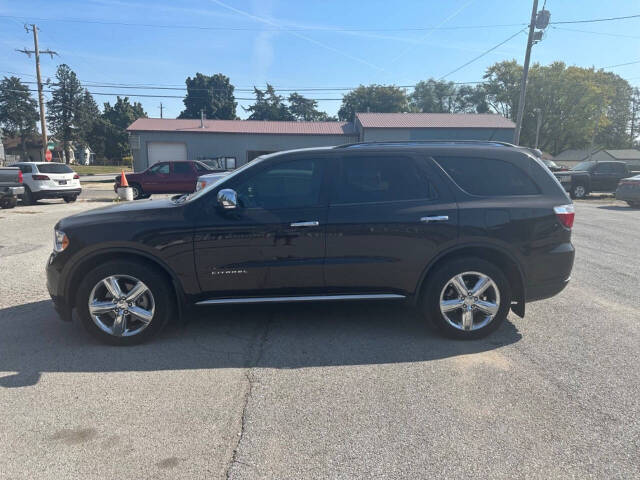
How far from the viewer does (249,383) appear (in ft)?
10.6

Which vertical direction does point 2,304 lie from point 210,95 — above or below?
below

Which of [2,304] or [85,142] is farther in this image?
[85,142]

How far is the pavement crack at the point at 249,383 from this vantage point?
2381mm

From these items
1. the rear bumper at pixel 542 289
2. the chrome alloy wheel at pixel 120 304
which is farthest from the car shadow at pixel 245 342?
the rear bumper at pixel 542 289

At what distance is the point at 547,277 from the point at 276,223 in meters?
2.68

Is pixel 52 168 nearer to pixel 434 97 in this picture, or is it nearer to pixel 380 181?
pixel 380 181

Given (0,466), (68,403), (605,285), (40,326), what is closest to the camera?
(0,466)

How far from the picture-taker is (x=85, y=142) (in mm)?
85000

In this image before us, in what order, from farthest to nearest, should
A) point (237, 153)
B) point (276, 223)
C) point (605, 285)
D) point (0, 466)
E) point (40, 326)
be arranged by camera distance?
point (237, 153), point (605, 285), point (40, 326), point (276, 223), point (0, 466)

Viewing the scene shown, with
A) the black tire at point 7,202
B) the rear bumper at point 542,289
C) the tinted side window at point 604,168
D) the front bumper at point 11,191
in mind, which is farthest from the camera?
the tinted side window at point 604,168

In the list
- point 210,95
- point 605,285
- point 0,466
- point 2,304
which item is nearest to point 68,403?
point 0,466

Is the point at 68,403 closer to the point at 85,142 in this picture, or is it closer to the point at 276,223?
the point at 276,223

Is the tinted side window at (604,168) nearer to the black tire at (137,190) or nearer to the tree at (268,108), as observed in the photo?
the black tire at (137,190)

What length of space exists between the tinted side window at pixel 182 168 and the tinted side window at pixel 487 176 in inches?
687
